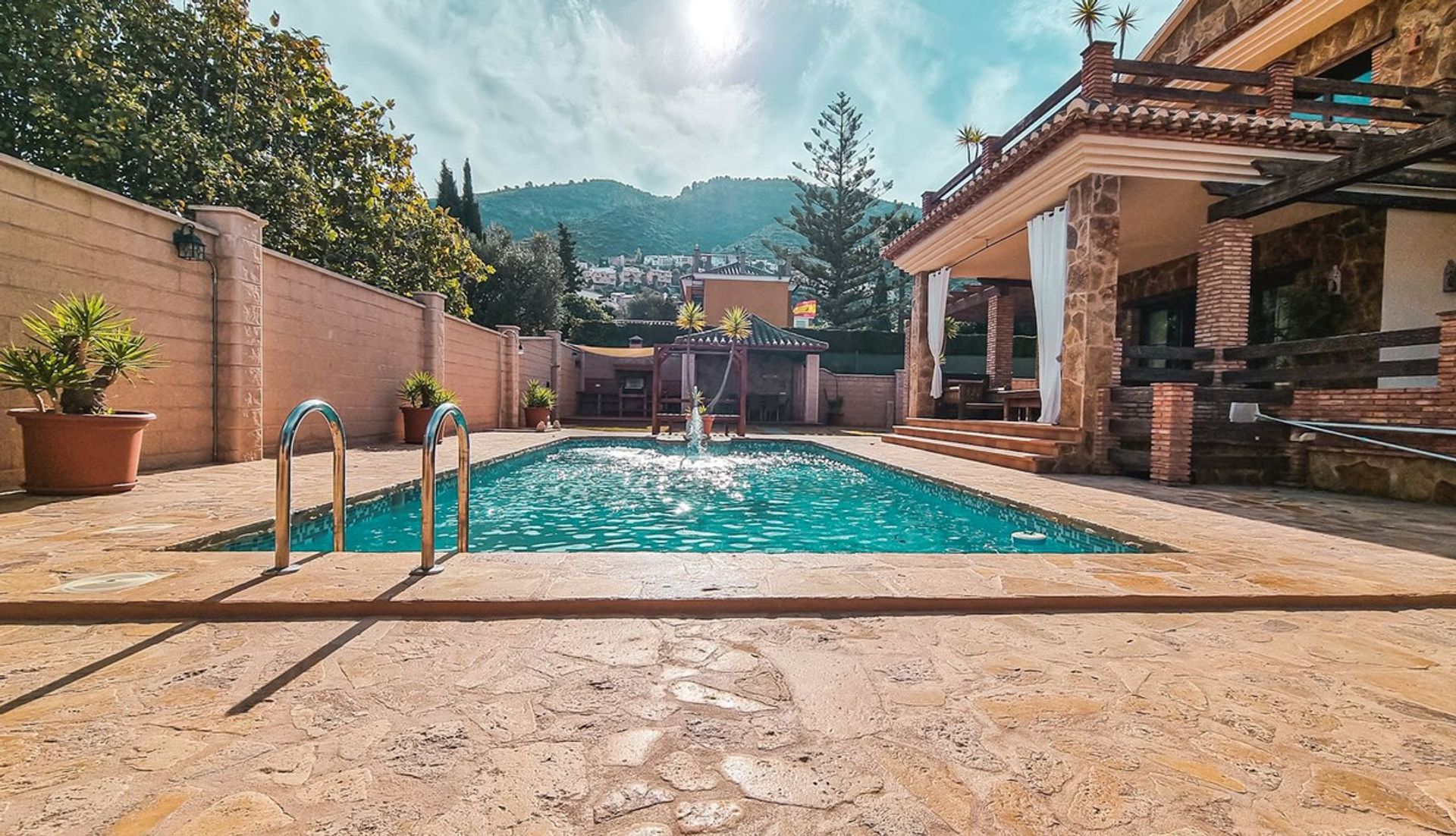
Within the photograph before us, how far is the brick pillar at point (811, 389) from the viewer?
20375 millimetres

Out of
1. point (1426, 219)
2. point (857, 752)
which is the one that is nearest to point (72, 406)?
point (857, 752)

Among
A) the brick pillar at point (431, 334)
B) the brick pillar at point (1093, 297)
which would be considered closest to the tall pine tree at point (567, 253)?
the brick pillar at point (431, 334)

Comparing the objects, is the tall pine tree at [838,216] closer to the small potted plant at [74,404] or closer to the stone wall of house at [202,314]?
the stone wall of house at [202,314]

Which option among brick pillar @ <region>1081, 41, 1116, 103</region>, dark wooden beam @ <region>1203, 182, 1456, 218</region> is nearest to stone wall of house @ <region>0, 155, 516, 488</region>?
brick pillar @ <region>1081, 41, 1116, 103</region>

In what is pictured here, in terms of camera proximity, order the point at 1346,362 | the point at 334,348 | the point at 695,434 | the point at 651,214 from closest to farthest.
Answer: the point at 1346,362
the point at 334,348
the point at 695,434
the point at 651,214

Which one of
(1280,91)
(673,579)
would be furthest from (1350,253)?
(673,579)

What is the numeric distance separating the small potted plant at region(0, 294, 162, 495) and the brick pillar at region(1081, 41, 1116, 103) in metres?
10.3

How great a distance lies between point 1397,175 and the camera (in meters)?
7.11

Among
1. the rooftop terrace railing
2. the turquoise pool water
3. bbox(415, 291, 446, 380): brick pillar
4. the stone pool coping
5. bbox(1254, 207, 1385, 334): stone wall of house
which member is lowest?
the turquoise pool water

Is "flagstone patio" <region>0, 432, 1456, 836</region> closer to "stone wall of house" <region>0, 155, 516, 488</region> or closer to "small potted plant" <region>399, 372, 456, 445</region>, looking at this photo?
"stone wall of house" <region>0, 155, 516, 488</region>

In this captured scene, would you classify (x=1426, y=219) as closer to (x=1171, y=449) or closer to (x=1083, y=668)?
(x=1171, y=449)

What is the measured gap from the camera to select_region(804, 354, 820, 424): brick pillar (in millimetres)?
20375

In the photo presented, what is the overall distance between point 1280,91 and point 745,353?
10332mm

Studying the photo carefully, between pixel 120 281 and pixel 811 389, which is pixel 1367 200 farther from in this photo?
pixel 811 389
